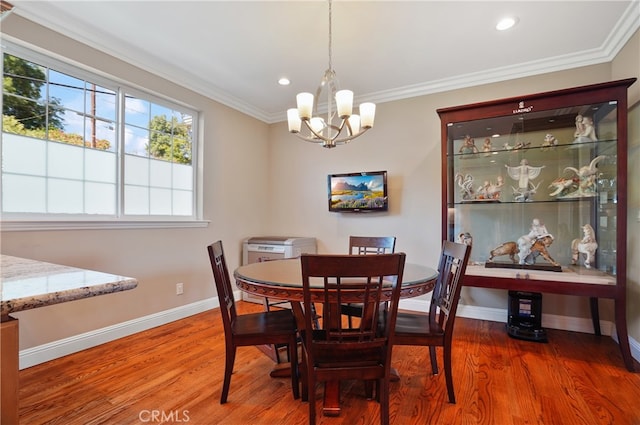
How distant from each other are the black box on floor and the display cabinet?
25cm

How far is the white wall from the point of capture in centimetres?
246

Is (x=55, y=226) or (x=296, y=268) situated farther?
(x=55, y=226)

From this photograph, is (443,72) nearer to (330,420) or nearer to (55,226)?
(330,420)

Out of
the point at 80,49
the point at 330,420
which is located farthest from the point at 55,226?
the point at 330,420

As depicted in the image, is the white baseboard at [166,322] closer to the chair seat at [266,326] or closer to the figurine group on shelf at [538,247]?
the figurine group on shelf at [538,247]

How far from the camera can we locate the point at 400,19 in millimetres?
2393

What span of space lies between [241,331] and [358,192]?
8.16 feet

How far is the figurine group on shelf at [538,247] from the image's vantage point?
106 inches

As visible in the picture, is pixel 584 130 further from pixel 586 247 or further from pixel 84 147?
pixel 84 147

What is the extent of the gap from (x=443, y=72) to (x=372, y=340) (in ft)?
9.61

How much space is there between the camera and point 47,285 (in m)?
0.92

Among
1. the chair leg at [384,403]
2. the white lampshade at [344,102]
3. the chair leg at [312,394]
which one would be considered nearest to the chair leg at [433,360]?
the chair leg at [384,403]

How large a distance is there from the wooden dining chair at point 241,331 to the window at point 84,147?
1567 mm

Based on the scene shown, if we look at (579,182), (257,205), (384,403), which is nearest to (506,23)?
(579,182)
